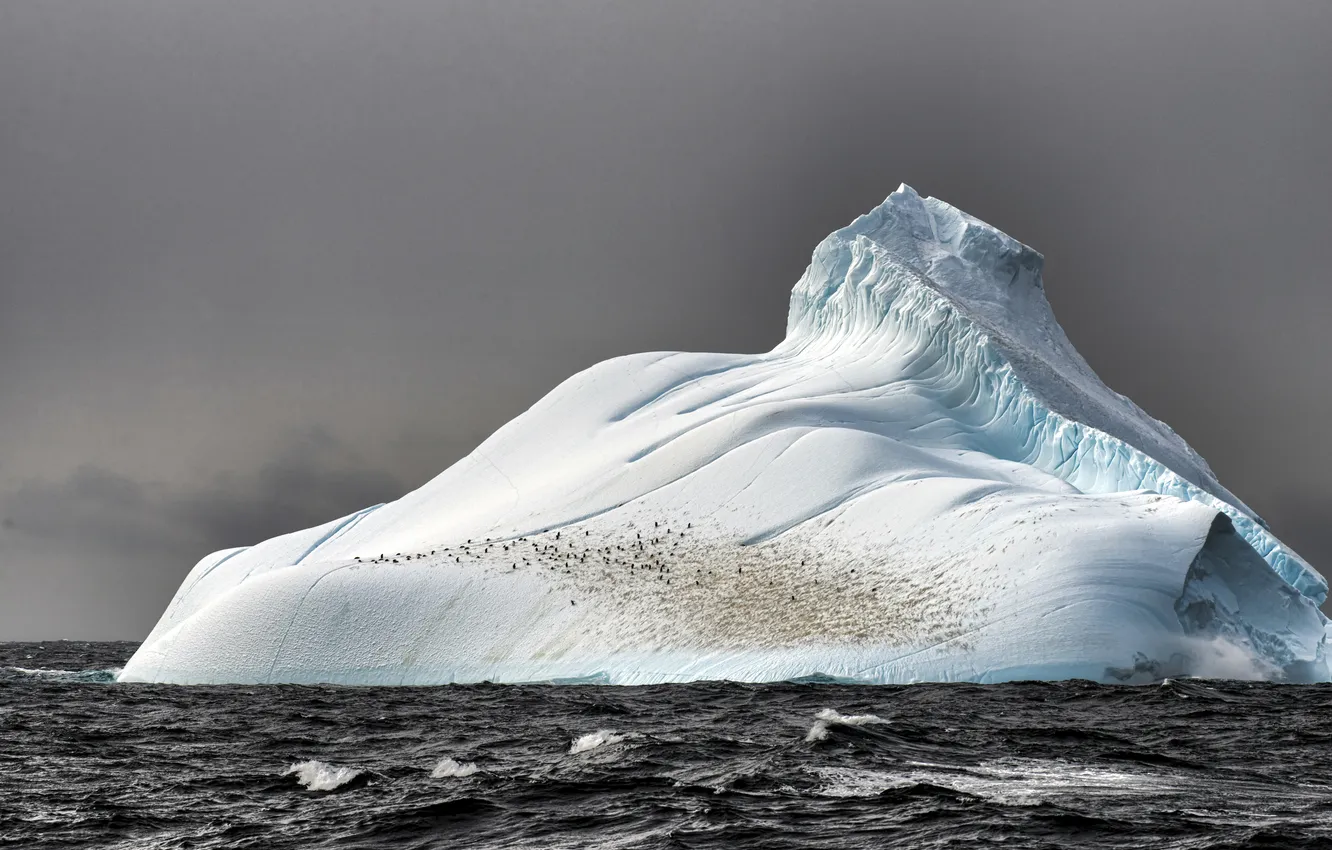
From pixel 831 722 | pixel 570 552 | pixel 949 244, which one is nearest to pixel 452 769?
pixel 831 722

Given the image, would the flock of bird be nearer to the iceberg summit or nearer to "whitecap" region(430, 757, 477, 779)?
the iceberg summit

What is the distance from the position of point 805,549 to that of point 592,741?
62.6 feet

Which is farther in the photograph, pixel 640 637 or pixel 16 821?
pixel 640 637

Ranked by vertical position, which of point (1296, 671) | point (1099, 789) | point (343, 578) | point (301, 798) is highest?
point (343, 578)

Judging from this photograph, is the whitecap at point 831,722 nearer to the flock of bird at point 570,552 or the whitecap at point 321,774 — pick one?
the whitecap at point 321,774

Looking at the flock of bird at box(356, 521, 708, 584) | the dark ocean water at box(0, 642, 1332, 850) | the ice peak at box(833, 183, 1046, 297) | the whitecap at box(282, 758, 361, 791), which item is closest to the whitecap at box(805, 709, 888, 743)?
the dark ocean water at box(0, 642, 1332, 850)

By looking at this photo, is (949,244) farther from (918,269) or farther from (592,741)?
(592,741)

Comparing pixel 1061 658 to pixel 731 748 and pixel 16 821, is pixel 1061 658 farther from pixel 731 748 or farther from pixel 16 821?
pixel 16 821

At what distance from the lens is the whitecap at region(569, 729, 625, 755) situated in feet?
61.4

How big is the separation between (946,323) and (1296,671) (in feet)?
60.7

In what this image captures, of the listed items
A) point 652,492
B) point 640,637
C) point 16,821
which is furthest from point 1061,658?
point 16,821

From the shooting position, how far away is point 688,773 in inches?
640

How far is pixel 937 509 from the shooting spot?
37000 millimetres

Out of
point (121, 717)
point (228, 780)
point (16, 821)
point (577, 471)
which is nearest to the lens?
point (16, 821)
